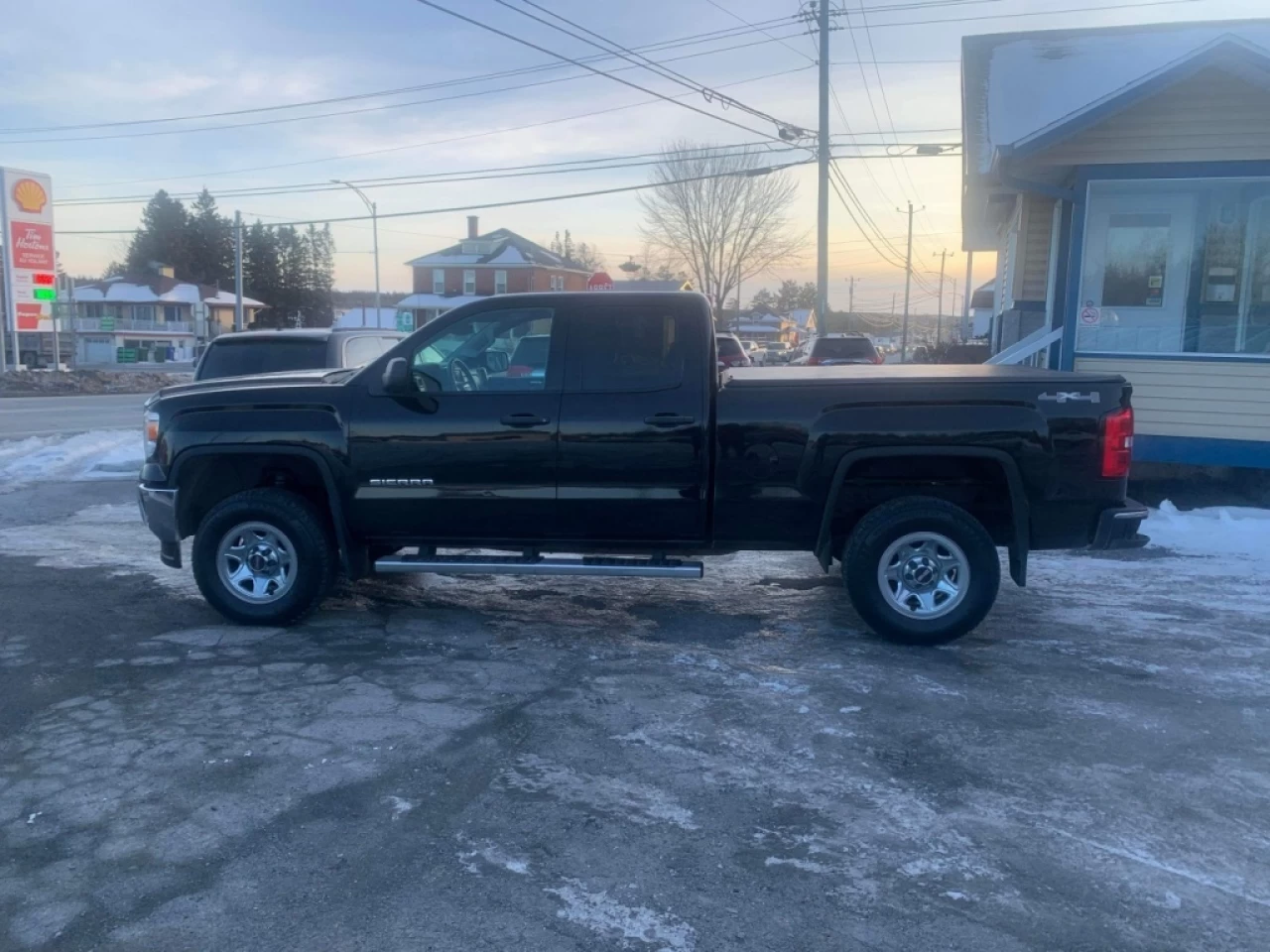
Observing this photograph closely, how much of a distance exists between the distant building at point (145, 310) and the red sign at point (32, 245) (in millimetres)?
38456

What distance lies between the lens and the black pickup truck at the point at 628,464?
610 cm

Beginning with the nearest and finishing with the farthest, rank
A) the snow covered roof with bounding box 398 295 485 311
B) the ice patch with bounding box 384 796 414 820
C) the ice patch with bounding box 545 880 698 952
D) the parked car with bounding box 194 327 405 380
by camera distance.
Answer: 1. the ice patch with bounding box 545 880 698 952
2. the ice patch with bounding box 384 796 414 820
3. the parked car with bounding box 194 327 405 380
4. the snow covered roof with bounding box 398 295 485 311

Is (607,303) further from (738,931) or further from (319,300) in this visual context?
(319,300)

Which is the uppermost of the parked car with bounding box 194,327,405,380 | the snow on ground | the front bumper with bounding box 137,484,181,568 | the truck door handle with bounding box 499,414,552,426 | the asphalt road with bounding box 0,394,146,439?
the parked car with bounding box 194,327,405,380

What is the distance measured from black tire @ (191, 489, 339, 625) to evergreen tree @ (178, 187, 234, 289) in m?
88.5

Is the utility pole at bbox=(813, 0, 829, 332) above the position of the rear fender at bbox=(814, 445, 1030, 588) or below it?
above

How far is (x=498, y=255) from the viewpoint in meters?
68.1

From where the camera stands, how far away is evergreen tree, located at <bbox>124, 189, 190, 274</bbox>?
3497 inches

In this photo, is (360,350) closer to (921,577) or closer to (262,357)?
(262,357)

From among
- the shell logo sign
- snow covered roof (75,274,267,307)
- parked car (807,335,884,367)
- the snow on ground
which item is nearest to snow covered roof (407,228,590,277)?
snow covered roof (75,274,267,307)

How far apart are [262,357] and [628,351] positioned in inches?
189

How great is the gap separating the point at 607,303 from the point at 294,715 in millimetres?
2964

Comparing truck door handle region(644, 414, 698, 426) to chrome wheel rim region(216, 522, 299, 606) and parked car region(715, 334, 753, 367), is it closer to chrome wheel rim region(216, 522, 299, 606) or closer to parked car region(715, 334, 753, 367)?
chrome wheel rim region(216, 522, 299, 606)

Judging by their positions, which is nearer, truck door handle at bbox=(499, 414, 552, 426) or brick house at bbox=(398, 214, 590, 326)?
truck door handle at bbox=(499, 414, 552, 426)
